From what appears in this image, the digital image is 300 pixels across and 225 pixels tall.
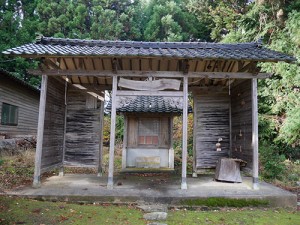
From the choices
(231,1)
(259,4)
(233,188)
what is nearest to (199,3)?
(231,1)

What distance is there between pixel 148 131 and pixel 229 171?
19.1ft

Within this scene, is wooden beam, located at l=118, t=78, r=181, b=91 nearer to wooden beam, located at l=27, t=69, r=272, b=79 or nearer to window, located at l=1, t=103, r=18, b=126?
wooden beam, located at l=27, t=69, r=272, b=79

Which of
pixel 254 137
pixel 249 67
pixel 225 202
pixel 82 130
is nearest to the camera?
pixel 225 202

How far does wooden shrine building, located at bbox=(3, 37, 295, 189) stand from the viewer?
7.41 metres

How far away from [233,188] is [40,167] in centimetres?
527

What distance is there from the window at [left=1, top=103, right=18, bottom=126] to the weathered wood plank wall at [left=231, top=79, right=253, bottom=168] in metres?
11.6

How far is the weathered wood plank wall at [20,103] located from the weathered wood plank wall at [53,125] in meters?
6.11

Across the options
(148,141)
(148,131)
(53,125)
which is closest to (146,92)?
(53,125)

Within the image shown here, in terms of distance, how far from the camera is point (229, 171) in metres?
8.12

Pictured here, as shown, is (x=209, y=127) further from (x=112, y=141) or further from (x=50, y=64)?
(x=50, y=64)

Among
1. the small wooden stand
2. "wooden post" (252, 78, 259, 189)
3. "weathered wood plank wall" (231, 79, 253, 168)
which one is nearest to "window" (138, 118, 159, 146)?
"weathered wood plank wall" (231, 79, 253, 168)

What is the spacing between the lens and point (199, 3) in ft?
68.7

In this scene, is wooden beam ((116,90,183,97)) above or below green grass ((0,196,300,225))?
above

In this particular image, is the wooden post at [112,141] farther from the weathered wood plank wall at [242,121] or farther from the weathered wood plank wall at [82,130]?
the weathered wood plank wall at [242,121]
